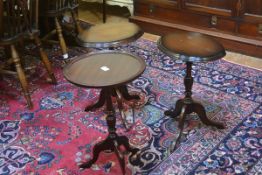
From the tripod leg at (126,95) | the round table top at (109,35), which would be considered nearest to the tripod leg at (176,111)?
the tripod leg at (126,95)

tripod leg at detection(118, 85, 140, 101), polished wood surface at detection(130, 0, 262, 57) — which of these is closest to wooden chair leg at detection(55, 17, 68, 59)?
tripod leg at detection(118, 85, 140, 101)

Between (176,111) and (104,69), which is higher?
(104,69)

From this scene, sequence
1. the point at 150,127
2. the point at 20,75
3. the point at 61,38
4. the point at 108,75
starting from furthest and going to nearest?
1. the point at 61,38
2. the point at 20,75
3. the point at 150,127
4. the point at 108,75

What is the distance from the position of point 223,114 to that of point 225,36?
1.22 m

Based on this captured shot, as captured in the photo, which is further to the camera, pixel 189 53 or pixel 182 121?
pixel 182 121

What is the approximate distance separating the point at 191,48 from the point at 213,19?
1534mm

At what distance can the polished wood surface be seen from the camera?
10.6 feet

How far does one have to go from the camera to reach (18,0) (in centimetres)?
246

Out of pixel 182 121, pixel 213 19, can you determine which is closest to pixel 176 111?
pixel 182 121

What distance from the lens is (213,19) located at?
3.49 meters

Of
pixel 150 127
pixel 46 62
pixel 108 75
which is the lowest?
pixel 150 127

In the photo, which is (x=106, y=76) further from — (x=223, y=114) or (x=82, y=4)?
(x=82, y=4)

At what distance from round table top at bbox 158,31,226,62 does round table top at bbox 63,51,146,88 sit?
246 millimetres

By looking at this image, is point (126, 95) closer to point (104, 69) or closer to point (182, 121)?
point (182, 121)
